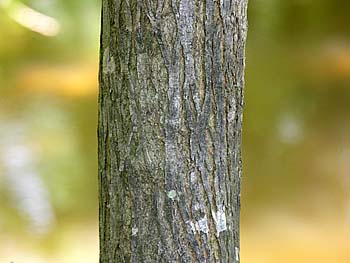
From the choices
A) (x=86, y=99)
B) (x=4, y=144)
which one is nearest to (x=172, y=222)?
(x=4, y=144)

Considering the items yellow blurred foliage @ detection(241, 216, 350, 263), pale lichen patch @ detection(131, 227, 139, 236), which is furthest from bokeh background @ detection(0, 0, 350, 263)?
pale lichen patch @ detection(131, 227, 139, 236)

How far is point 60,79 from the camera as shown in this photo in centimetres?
604

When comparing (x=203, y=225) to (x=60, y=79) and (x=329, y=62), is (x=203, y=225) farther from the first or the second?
(x=329, y=62)

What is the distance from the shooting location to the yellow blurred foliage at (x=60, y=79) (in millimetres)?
5848

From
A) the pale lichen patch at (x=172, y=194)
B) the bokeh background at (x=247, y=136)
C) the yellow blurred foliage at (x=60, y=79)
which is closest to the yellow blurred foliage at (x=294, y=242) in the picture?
the bokeh background at (x=247, y=136)

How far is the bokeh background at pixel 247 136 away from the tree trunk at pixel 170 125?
2375 millimetres

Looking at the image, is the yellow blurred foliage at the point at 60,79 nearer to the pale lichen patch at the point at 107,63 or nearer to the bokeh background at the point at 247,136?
the bokeh background at the point at 247,136

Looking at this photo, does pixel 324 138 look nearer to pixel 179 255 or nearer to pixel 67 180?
pixel 67 180

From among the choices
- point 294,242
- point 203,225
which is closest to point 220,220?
point 203,225

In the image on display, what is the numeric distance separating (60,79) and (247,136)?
1.86 meters

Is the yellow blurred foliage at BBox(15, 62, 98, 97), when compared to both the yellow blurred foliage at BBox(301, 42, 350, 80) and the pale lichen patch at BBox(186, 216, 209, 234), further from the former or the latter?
the pale lichen patch at BBox(186, 216, 209, 234)

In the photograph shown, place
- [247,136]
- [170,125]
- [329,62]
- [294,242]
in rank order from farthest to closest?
[329,62] → [247,136] → [294,242] → [170,125]

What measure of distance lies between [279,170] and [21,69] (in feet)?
9.10

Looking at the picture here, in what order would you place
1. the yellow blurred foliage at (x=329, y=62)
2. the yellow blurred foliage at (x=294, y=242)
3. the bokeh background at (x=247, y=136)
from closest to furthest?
the yellow blurred foliage at (x=294, y=242) < the bokeh background at (x=247, y=136) < the yellow blurred foliage at (x=329, y=62)
